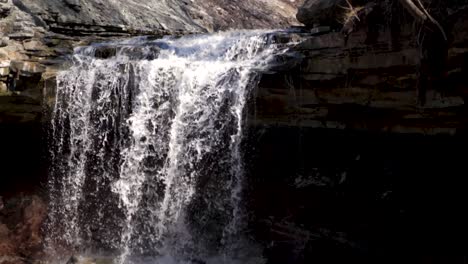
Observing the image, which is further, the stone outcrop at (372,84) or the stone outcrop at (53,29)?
the stone outcrop at (53,29)

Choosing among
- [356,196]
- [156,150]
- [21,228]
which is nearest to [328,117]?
[356,196]

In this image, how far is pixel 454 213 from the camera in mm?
6945

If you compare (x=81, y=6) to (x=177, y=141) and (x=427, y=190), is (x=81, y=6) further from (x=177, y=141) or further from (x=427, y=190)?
(x=427, y=190)

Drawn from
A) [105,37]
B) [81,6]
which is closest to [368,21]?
[105,37]

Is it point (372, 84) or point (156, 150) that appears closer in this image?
point (372, 84)

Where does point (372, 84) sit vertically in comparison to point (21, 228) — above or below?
above

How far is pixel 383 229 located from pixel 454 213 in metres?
1.11

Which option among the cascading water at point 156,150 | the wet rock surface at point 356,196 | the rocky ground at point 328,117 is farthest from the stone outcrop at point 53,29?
the wet rock surface at point 356,196

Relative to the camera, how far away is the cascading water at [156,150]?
9031 mm

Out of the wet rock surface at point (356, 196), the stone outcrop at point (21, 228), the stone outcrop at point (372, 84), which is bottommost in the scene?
the stone outcrop at point (21, 228)

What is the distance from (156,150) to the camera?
9477mm

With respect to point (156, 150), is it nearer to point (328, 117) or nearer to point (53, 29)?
point (328, 117)

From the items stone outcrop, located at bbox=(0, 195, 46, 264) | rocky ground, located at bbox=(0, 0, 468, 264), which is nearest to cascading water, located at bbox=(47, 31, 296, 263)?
stone outcrop, located at bbox=(0, 195, 46, 264)

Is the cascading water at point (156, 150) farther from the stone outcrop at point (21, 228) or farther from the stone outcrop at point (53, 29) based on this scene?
the stone outcrop at point (53, 29)
